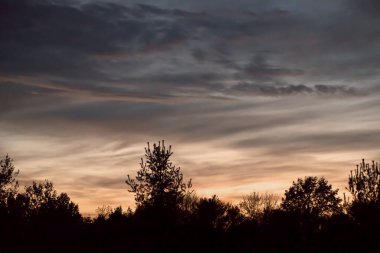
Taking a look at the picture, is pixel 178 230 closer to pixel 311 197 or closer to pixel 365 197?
pixel 365 197

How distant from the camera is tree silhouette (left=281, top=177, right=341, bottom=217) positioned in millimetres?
71625

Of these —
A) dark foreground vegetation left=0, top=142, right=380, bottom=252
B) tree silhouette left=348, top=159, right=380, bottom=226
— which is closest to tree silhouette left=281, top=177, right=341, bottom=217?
dark foreground vegetation left=0, top=142, right=380, bottom=252

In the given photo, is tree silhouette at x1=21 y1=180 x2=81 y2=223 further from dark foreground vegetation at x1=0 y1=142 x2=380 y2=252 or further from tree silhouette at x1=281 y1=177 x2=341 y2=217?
tree silhouette at x1=281 y1=177 x2=341 y2=217

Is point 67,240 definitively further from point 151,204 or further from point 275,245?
point 275,245

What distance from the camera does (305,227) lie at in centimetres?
3919

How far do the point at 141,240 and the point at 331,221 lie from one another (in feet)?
50.8

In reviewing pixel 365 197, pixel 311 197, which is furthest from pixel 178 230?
pixel 311 197

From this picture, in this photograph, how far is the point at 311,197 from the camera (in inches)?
2908

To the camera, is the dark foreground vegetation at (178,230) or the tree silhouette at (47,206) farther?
the tree silhouette at (47,206)

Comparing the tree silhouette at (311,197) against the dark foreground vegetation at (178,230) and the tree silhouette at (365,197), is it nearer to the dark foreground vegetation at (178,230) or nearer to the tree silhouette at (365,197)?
the dark foreground vegetation at (178,230)

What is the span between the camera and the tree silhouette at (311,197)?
235 feet

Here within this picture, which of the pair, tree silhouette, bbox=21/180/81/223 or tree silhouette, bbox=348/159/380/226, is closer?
tree silhouette, bbox=348/159/380/226

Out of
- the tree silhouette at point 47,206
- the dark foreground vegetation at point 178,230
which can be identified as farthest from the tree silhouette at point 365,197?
the tree silhouette at point 47,206

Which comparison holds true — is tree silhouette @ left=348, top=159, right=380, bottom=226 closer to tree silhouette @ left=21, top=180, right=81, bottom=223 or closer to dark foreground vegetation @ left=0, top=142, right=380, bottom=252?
dark foreground vegetation @ left=0, top=142, right=380, bottom=252
